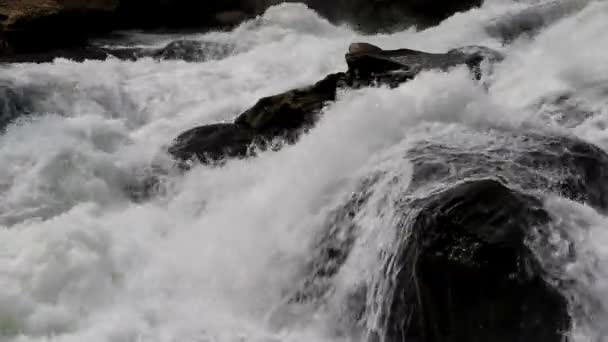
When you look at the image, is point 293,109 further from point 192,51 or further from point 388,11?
point 388,11

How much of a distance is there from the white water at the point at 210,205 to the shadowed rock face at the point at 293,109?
31 cm

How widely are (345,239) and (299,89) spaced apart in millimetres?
3662

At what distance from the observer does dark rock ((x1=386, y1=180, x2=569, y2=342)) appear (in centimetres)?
495

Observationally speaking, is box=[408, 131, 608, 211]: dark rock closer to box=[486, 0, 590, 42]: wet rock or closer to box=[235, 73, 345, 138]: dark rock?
box=[235, 73, 345, 138]: dark rock

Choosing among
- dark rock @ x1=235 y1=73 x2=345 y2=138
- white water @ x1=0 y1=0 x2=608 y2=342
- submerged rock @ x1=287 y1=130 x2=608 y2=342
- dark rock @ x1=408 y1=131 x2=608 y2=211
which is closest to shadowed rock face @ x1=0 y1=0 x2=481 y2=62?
white water @ x1=0 y1=0 x2=608 y2=342

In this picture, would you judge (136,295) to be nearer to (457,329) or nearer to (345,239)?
(345,239)

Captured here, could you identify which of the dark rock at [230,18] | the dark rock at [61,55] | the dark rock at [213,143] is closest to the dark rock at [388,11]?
the dark rock at [230,18]

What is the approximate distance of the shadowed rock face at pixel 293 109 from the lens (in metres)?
8.96

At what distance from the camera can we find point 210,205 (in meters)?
8.26

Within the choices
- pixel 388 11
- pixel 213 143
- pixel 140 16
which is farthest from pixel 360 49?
pixel 140 16

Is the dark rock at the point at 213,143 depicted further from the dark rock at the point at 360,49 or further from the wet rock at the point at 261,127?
the dark rock at the point at 360,49

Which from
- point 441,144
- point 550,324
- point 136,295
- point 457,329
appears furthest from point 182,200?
point 550,324

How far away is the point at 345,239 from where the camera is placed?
20.9ft

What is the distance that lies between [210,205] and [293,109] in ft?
5.95
